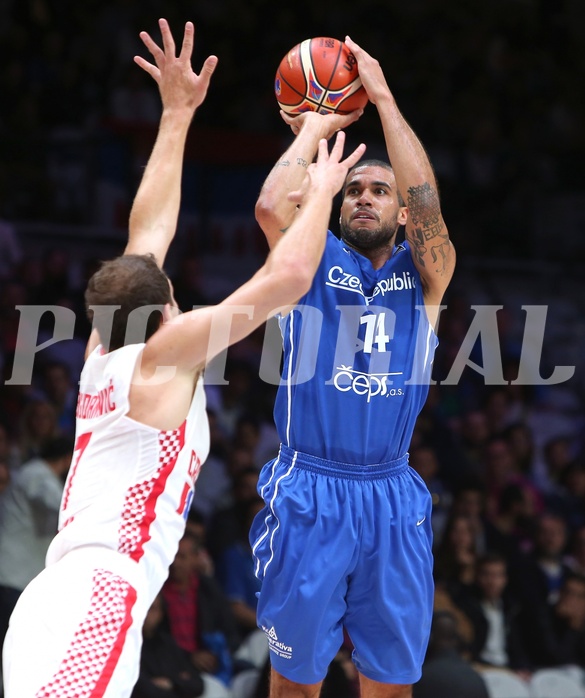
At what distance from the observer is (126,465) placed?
13.6 ft

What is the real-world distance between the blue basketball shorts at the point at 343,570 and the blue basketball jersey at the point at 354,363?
0.43 feet

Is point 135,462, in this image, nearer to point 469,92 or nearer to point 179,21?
point 179,21

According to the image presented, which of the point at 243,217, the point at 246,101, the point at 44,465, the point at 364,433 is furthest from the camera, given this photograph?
the point at 246,101

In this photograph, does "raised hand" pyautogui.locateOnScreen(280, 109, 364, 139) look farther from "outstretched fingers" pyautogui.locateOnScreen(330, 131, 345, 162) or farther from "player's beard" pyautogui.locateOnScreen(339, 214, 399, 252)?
"player's beard" pyautogui.locateOnScreen(339, 214, 399, 252)

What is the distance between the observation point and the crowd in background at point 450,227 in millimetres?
8664

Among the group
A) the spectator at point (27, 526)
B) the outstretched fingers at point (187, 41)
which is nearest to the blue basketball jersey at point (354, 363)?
the outstretched fingers at point (187, 41)

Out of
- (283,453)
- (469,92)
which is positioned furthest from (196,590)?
(469,92)

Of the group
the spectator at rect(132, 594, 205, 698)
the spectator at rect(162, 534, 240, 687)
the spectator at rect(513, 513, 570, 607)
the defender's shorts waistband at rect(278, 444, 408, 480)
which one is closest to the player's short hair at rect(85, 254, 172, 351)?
the defender's shorts waistband at rect(278, 444, 408, 480)

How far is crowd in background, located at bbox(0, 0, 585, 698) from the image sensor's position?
28.4 feet

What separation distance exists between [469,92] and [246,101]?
3.34m

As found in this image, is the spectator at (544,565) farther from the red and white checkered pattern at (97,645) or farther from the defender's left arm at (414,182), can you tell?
the red and white checkered pattern at (97,645)

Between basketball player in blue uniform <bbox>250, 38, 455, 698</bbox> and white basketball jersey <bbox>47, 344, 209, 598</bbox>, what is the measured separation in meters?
0.85

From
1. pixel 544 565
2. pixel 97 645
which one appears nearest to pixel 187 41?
pixel 97 645

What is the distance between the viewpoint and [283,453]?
5145mm
